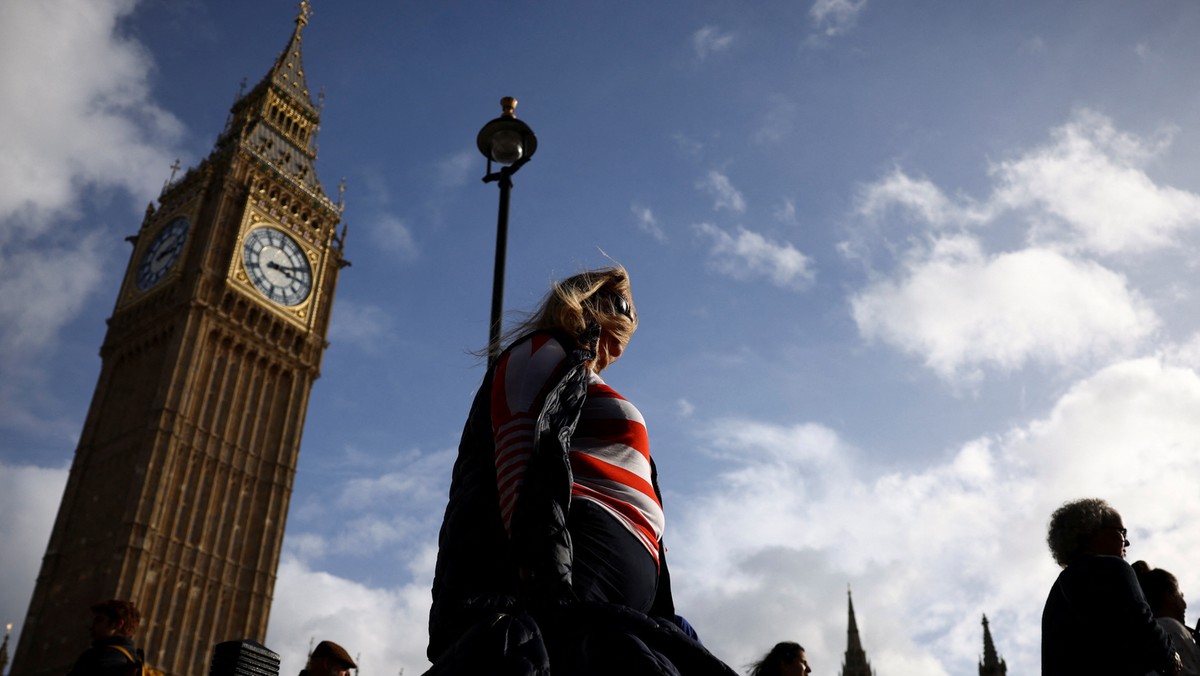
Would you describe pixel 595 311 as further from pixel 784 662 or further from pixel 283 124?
pixel 283 124

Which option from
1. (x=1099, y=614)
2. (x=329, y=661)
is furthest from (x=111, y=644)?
(x=1099, y=614)

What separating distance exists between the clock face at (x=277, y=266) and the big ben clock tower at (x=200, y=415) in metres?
0.05

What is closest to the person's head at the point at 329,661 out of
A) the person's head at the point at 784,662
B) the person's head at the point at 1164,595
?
the person's head at the point at 784,662

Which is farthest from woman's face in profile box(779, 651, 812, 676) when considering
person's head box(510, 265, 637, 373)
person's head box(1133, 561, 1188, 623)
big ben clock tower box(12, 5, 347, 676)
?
big ben clock tower box(12, 5, 347, 676)

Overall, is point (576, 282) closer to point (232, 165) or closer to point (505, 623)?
point (505, 623)

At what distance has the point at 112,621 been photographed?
5.22 meters

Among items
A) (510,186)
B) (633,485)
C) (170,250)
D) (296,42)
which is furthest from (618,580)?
(296,42)

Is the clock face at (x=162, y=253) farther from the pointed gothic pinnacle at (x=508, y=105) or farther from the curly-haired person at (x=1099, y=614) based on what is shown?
the curly-haired person at (x=1099, y=614)

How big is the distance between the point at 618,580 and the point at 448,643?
41cm

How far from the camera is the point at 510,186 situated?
8180 millimetres

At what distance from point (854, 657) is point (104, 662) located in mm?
46972

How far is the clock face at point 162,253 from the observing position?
3497 centimetres

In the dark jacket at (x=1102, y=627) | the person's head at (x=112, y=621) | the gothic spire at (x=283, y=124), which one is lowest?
the dark jacket at (x=1102, y=627)

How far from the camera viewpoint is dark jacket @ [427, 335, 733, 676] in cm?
186
